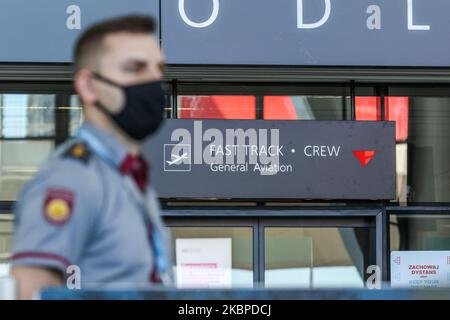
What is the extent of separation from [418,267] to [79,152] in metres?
6.52

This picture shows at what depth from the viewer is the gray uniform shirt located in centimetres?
136

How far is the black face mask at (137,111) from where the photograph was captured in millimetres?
1510

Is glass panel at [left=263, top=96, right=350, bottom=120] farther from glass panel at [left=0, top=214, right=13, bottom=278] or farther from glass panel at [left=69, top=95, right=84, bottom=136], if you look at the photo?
glass panel at [left=0, top=214, right=13, bottom=278]

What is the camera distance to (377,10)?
720 cm

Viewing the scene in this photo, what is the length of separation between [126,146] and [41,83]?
20.3 ft

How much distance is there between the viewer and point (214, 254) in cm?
734

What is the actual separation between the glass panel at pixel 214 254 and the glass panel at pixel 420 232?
1446 millimetres

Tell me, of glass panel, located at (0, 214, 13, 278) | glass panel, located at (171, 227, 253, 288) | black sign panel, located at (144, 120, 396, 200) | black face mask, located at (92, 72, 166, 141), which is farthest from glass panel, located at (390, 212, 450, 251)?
black face mask, located at (92, 72, 166, 141)

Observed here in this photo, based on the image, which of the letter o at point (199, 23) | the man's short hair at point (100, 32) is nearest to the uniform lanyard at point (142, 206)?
the man's short hair at point (100, 32)

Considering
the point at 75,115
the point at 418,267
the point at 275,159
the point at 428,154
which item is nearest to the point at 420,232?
the point at 418,267

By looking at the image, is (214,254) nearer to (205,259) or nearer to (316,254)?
(205,259)

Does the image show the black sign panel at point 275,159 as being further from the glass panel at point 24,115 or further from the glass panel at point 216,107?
the glass panel at point 24,115

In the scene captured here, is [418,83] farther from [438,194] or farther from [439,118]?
[438,194]

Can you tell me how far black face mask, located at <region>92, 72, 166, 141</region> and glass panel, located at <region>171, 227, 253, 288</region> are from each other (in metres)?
5.81
